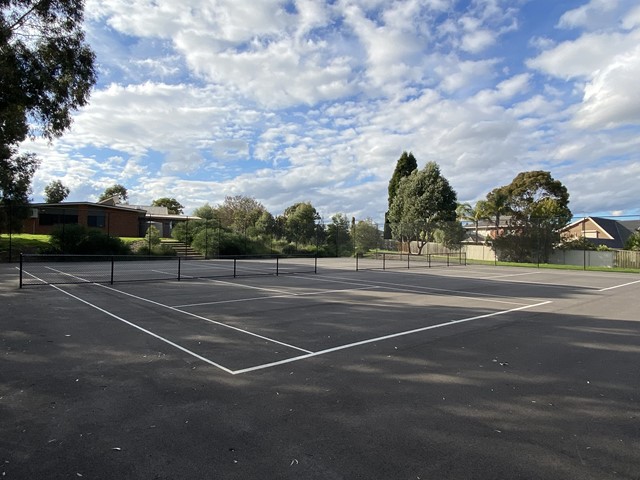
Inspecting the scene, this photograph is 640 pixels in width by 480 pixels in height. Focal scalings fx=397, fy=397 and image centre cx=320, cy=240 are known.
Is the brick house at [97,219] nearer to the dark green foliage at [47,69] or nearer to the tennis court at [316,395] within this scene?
the dark green foliage at [47,69]

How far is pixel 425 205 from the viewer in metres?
46.2

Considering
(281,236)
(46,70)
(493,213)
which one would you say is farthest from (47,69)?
(493,213)

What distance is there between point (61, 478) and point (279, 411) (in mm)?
1868

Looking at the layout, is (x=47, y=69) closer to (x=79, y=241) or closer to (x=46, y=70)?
(x=46, y=70)

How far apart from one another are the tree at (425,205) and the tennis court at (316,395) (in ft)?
114

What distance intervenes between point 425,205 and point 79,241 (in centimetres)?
3467

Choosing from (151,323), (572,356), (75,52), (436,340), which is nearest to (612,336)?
(572,356)

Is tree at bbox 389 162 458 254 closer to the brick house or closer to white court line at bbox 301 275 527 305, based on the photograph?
the brick house

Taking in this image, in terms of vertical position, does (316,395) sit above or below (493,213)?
below

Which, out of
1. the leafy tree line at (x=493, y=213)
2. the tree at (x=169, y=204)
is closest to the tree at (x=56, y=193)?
the tree at (x=169, y=204)

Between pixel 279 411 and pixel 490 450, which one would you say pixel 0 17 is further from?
pixel 490 450

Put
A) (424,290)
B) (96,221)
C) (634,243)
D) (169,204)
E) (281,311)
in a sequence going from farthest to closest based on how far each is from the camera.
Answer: (169,204)
(96,221)
(634,243)
(424,290)
(281,311)

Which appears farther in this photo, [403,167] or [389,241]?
[403,167]

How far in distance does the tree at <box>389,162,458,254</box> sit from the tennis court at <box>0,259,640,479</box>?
34810 millimetres
